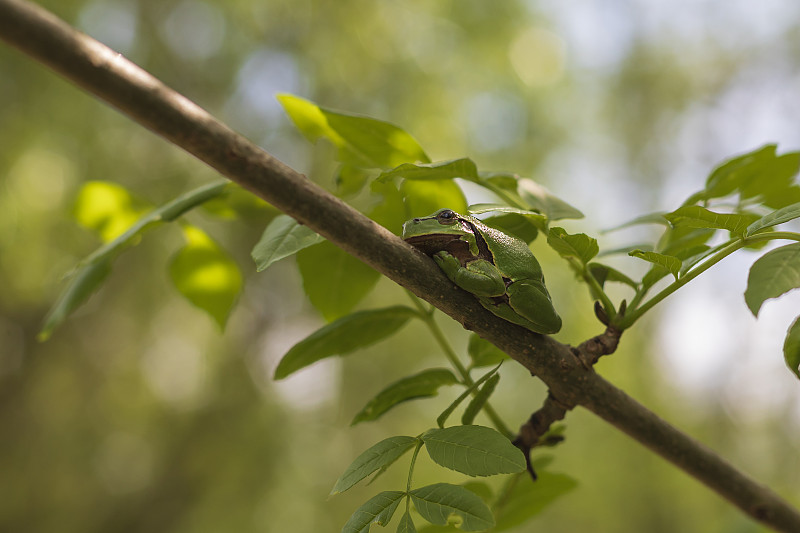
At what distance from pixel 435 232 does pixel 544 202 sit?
0.15 metres

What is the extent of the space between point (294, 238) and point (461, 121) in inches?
135

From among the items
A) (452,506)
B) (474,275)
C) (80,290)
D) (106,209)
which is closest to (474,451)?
(452,506)

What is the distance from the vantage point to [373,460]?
1.64 ft

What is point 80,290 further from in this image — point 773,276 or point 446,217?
point 773,276

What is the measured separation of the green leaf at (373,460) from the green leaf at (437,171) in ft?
0.81

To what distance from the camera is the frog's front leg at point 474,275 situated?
0.51 meters

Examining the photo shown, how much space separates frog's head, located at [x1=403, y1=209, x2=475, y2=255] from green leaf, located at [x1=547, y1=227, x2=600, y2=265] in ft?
0.30

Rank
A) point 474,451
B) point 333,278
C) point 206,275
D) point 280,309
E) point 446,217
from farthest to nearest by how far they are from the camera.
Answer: point 280,309 → point 206,275 → point 333,278 → point 446,217 → point 474,451

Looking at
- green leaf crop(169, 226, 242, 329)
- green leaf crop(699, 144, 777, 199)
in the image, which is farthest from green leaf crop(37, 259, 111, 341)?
green leaf crop(699, 144, 777, 199)

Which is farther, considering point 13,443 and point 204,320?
point 204,320

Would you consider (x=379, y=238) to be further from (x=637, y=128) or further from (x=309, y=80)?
(x=637, y=128)

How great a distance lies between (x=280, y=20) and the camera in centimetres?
354

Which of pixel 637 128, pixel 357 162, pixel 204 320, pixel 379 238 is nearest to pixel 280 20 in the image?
pixel 204 320

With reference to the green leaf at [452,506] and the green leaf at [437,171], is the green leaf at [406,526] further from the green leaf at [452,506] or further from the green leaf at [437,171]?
the green leaf at [437,171]
